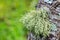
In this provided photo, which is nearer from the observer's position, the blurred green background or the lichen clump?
the lichen clump

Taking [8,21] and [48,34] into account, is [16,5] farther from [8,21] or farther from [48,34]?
[48,34]

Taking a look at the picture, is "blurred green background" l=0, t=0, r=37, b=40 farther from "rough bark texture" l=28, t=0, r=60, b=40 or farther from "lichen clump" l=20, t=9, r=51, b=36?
"rough bark texture" l=28, t=0, r=60, b=40

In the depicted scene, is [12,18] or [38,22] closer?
[38,22]

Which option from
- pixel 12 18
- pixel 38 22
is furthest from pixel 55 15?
Result: pixel 12 18

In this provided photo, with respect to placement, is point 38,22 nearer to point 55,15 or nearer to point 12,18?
point 55,15

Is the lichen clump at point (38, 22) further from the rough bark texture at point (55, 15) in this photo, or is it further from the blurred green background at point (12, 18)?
the blurred green background at point (12, 18)

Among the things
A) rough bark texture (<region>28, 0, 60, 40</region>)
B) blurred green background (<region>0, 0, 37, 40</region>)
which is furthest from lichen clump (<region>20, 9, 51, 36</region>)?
blurred green background (<region>0, 0, 37, 40</region>)

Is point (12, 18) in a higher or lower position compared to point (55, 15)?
lower
